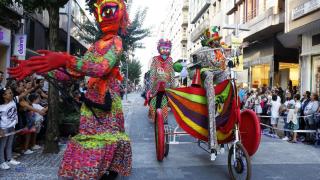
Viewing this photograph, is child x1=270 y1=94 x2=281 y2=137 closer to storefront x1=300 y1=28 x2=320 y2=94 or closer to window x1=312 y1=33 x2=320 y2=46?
storefront x1=300 y1=28 x2=320 y2=94

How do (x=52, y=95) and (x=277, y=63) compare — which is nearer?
(x=52, y=95)

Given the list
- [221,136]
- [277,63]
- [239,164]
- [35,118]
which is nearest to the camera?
[239,164]

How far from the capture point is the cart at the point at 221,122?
553cm

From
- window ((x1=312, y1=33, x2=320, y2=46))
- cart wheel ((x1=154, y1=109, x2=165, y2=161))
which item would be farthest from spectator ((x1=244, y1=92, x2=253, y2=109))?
cart wheel ((x1=154, y1=109, x2=165, y2=161))

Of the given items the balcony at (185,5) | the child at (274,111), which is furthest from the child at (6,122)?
the balcony at (185,5)

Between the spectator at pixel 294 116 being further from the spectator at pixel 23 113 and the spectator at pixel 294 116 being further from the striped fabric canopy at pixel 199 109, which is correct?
the spectator at pixel 23 113

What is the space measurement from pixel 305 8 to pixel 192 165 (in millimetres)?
10677

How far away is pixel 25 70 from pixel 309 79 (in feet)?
50.8

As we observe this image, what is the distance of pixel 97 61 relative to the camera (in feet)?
12.9

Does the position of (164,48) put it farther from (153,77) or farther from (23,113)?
(23,113)

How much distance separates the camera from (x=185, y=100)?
6672 millimetres

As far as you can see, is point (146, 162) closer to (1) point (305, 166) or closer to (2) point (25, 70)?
(1) point (305, 166)

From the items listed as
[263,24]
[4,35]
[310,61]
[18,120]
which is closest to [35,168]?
[18,120]

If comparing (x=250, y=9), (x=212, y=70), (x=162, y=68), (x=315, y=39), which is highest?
(x=250, y=9)
